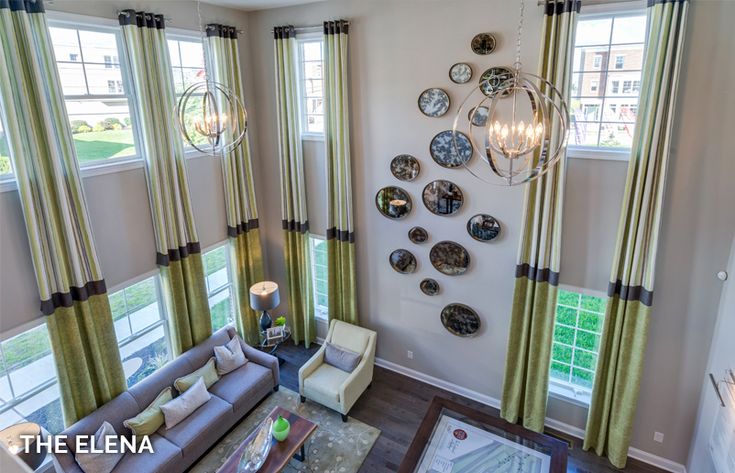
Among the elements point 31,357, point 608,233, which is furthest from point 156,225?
point 608,233

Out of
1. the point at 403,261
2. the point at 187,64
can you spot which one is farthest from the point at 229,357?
the point at 187,64

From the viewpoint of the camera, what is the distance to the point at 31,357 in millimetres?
4723

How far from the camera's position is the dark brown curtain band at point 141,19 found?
4.94m

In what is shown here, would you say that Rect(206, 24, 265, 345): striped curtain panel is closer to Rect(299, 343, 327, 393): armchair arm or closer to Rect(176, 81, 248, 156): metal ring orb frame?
Rect(176, 81, 248, 156): metal ring orb frame

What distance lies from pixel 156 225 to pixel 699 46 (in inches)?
245

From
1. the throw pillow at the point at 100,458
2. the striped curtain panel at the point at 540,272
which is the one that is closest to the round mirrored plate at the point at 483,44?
the striped curtain panel at the point at 540,272

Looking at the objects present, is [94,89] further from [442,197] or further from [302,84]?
[442,197]

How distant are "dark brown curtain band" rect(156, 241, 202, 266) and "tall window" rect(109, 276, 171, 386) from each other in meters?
0.30

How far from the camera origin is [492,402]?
627 cm

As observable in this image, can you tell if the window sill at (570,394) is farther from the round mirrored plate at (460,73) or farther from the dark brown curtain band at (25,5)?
the dark brown curtain band at (25,5)

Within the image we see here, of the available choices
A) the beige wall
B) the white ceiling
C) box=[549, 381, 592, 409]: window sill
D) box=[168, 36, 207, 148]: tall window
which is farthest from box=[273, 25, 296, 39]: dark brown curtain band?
box=[549, 381, 592, 409]: window sill

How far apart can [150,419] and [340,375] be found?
8.03 ft

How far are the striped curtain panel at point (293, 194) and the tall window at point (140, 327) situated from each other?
83.7 inches

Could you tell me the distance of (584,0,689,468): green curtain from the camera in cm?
416
